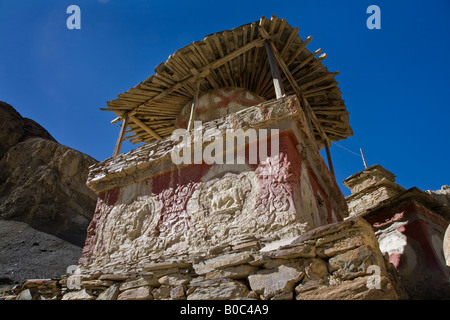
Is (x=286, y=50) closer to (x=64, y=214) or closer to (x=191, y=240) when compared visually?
(x=191, y=240)

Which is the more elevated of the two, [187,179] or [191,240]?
[187,179]

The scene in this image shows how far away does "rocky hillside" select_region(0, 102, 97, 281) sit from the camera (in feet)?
37.0

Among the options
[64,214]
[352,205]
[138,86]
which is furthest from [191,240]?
[64,214]

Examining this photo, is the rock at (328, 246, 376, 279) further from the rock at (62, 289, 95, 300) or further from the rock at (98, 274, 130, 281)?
the rock at (62, 289, 95, 300)

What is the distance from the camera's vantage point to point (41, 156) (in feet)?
56.6

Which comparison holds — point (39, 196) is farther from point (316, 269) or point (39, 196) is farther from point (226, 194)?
point (316, 269)

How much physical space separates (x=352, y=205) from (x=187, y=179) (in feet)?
23.5

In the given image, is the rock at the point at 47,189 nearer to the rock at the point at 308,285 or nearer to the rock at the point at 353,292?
the rock at the point at 308,285

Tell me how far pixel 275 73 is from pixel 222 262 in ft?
10.7

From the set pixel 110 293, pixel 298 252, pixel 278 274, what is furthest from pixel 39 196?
pixel 298 252

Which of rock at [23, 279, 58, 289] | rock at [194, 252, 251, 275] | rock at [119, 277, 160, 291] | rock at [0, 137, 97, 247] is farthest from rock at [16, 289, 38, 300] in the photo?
rock at [0, 137, 97, 247]

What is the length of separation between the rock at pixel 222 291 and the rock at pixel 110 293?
3.13 ft
